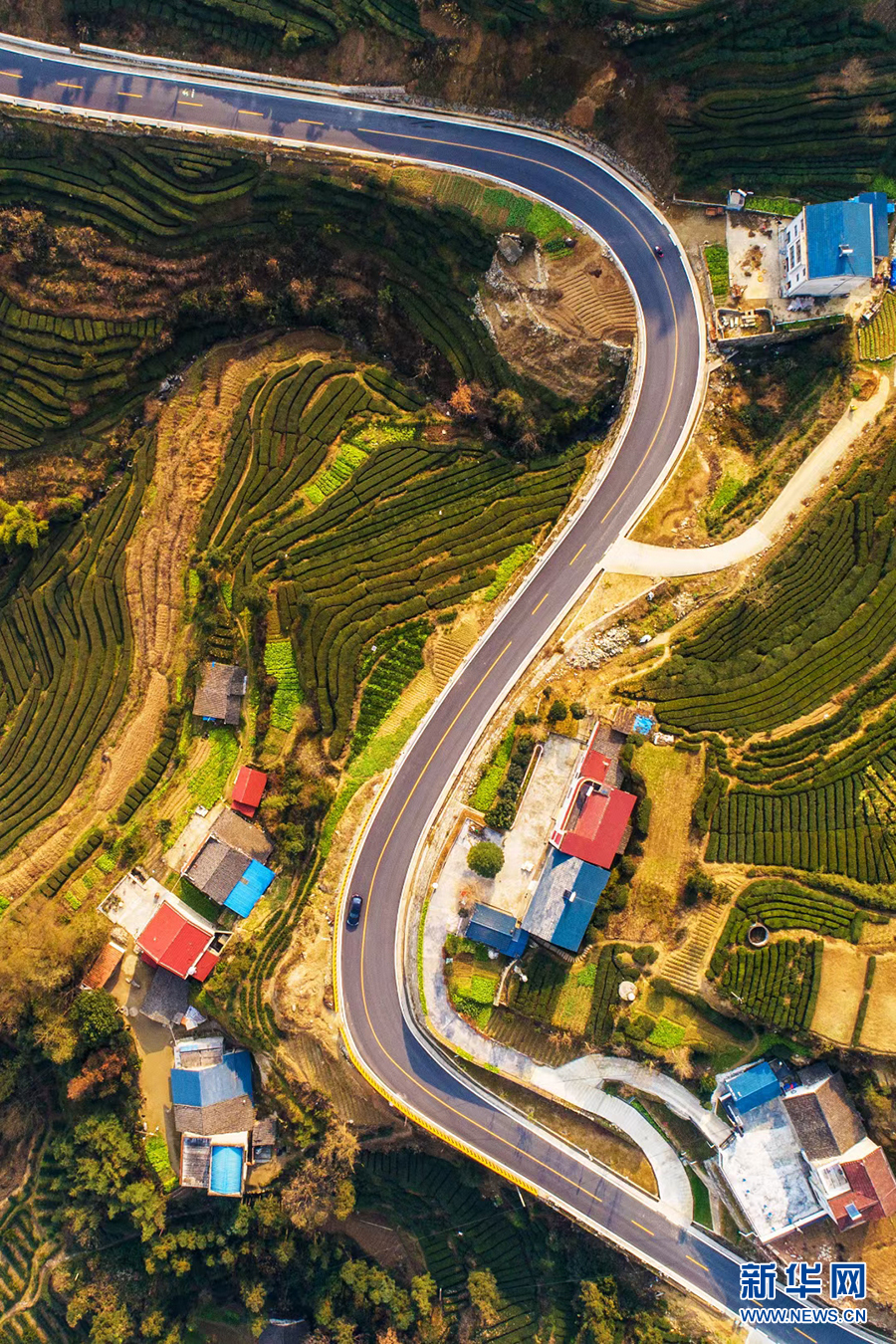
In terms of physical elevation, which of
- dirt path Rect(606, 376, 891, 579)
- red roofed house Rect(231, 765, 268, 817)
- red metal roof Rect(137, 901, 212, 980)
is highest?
dirt path Rect(606, 376, 891, 579)

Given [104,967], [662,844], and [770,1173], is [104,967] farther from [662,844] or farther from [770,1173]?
[770,1173]

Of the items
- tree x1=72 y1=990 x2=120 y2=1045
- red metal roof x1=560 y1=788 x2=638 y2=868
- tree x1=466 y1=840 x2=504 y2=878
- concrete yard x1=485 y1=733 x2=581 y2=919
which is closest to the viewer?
red metal roof x1=560 y1=788 x2=638 y2=868

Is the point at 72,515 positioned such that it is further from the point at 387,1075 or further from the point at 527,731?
the point at 387,1075

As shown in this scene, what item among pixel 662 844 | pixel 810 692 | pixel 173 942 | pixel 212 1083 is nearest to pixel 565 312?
pixel 810 692

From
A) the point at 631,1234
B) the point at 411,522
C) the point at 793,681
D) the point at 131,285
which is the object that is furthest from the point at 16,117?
the point at 631,1234

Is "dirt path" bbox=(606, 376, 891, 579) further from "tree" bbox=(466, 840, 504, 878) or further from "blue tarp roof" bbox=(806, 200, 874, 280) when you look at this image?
"tree" bbox=(466, 840, 504, 878)

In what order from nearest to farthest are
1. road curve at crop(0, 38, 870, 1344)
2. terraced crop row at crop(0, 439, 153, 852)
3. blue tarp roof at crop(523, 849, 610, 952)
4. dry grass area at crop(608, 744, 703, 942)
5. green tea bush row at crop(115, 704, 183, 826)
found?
blue tarp roof at crop(523, 849, 610, 952), dry grass area at crop(608, 744, 703, 942), road curve at crop(0, 38, 870, 1344), green tea bush row at crop(115, 704, 183, 826), terraced crop row at crop(0, 439, 153, 852)

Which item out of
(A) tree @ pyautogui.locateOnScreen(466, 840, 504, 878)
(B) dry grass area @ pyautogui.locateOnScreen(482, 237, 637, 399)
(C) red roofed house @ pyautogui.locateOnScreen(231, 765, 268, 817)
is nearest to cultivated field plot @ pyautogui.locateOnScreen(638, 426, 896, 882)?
(A) tree @ pyautogui.locateOnScreen(466, 840, 504, 878)
